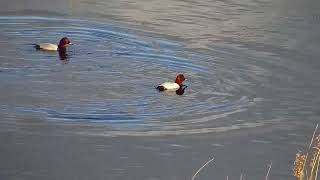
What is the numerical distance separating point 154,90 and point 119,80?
52 centimetres

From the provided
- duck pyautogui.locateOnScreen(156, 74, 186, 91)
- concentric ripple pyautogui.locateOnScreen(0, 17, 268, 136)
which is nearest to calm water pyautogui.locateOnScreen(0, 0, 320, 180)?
concentric ripple pyautogui.locateOnScreen(0, 17, 268, 136)

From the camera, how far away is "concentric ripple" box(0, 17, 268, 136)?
9156 millimetres

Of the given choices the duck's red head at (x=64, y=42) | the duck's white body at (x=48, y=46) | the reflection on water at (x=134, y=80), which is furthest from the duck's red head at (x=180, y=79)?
the duck's white body at (x=48, y=46)

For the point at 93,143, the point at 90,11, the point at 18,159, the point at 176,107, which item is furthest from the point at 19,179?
the point at 90,11

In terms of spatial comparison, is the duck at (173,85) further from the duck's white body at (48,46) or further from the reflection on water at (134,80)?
the duck's white body at (48,46)

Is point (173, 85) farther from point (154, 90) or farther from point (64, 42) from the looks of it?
point (64, 42)

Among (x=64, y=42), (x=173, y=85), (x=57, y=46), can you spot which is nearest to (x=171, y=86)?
(x=173, y=85)

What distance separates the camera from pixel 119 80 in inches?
414

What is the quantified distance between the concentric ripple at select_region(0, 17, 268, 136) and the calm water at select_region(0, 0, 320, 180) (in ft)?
0.05

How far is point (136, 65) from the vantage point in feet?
37.0

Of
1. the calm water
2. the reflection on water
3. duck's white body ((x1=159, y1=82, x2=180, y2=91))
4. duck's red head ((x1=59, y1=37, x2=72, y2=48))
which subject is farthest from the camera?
duck's red head ((x1=59, y1=37, x2=72, y2=48))

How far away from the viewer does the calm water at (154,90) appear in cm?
812

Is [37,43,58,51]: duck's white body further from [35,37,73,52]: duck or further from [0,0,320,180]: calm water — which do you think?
[0,0,320,180]: calm water

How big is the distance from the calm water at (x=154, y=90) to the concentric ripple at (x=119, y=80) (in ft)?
0.05
